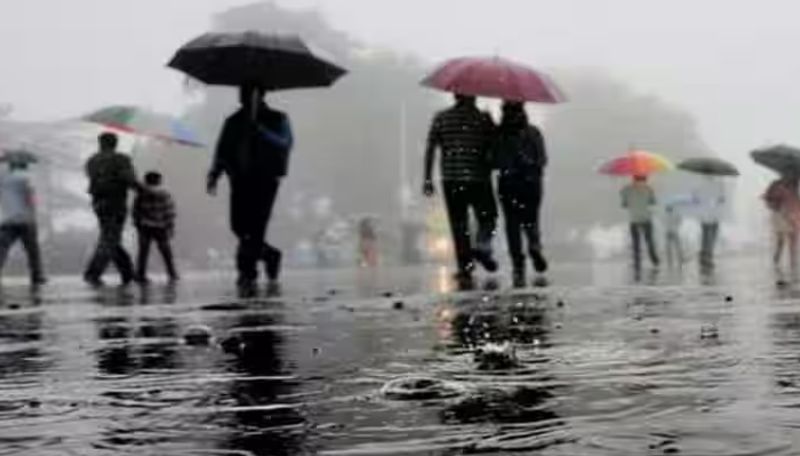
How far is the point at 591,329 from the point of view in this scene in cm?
561

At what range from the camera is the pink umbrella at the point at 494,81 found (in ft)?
42.9

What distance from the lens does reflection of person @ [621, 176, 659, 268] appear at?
20547 millimetres

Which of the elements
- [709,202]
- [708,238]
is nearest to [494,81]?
[708,238]

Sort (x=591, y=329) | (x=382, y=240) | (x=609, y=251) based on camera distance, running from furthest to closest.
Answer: (x=609, y=251)
(x=382, y=240)
(x=591, y=329)

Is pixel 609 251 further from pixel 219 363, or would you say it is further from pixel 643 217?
pixel 219 363

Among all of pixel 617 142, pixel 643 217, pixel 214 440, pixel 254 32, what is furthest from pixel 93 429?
pixel 617 142

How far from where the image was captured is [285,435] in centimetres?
274

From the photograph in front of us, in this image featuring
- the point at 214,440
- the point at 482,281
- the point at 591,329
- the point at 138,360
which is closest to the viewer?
the point at 214,440

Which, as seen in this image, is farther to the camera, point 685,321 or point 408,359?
point 685,321

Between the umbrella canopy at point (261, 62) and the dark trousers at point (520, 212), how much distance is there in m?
1.88

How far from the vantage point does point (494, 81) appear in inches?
520

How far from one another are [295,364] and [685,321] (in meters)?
2.19

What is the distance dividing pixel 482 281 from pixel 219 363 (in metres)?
7.27

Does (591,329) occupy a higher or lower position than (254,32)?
lower
